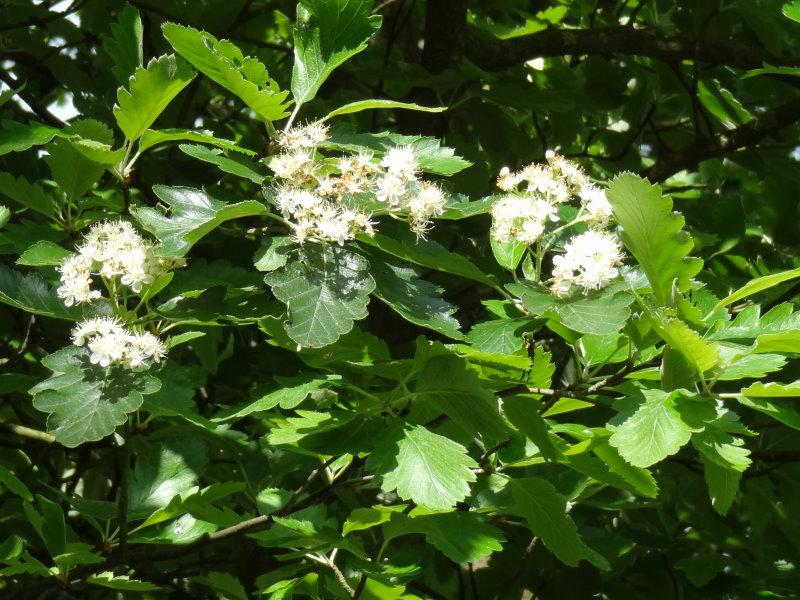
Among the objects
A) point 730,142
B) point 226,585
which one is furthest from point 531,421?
point 730,142

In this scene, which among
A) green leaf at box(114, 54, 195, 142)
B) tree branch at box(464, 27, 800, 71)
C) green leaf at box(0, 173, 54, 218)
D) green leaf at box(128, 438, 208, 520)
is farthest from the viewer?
tree branch at box(464, 27, 800, 71)

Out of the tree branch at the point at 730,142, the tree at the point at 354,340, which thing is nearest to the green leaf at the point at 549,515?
the tree at the point at 354,340

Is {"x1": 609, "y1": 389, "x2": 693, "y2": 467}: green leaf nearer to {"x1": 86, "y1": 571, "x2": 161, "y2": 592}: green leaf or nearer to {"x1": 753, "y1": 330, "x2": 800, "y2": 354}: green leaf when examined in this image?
{"x1": 753, "y1": 330, "x2": 800, "y2": 354}: green leaf

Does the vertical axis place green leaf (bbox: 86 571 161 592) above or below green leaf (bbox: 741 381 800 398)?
below

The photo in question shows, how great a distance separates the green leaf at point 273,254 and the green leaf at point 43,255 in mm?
282

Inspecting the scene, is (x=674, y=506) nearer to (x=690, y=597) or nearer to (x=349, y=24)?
(x=690, y=597)

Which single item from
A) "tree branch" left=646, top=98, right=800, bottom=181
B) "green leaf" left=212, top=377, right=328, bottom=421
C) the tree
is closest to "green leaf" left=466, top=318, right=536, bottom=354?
the tree

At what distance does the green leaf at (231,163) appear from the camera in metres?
1.29

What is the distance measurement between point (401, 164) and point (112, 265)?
0.40 meters

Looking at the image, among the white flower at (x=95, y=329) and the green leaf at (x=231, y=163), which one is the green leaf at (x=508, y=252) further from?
the white flower at (x=95, y=329)

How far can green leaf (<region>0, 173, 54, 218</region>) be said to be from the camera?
1.50m

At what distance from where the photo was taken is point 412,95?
2.56m

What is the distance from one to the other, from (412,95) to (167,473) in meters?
1.22

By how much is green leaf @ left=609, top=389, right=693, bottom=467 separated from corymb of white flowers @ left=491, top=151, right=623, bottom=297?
0.17 m
